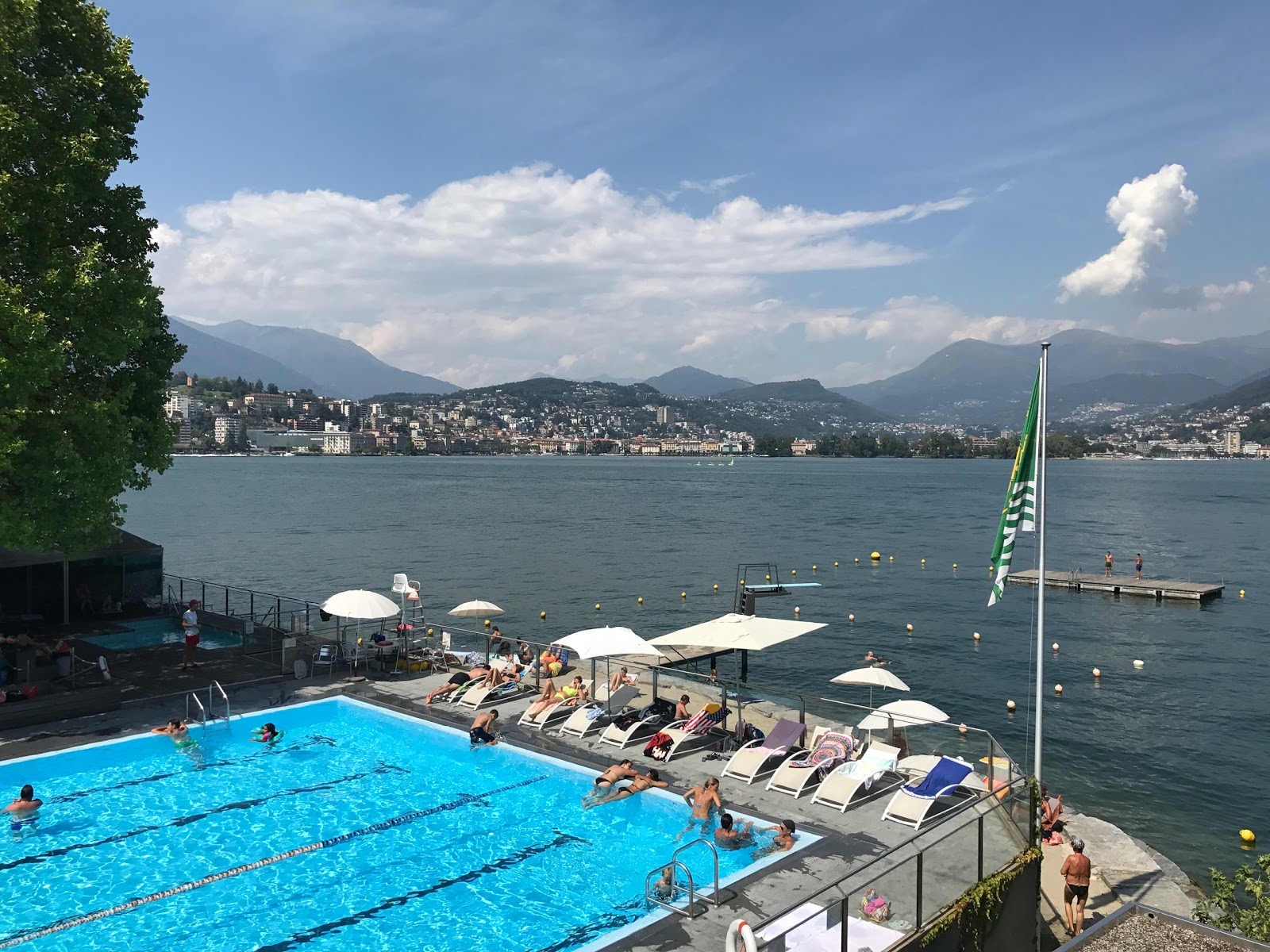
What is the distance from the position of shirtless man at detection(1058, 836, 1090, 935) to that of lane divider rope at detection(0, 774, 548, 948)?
7894mm

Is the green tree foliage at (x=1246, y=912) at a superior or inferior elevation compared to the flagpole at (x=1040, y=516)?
inferior

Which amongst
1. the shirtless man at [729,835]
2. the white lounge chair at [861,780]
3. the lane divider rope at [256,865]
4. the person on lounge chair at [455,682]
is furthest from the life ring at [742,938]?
the person on lounge chair at [455,682]

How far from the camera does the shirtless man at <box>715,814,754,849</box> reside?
1141 cm

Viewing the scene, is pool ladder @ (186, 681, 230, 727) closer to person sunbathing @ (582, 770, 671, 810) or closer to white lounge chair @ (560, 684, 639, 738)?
white lounge chair @ (560, 684, 639, 738)

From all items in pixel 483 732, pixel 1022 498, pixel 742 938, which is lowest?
pixel 483 732

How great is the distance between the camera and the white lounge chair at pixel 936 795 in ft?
39.1

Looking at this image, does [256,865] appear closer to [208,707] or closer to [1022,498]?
[208,707]

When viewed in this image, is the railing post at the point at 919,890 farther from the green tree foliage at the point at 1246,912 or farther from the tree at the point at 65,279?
the tree at the point at 65,279

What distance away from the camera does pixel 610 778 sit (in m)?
13.3

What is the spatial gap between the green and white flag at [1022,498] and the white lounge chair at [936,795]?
252 centimetres

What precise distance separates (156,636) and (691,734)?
16.5m

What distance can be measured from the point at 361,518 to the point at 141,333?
73983 mm

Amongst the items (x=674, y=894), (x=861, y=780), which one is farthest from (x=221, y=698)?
(x=861, y=780)

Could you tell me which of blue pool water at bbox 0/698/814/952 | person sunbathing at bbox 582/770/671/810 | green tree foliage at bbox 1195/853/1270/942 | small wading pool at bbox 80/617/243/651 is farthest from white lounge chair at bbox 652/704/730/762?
small wading pool at bbox 80/617/243/651
